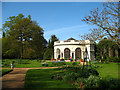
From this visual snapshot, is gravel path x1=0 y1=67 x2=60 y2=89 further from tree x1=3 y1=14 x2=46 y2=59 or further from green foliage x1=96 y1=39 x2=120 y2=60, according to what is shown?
tree x1=3 y1=14 x2=46 y2=59

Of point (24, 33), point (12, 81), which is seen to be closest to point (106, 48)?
point (24, 33)

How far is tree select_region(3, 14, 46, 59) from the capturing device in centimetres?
3556

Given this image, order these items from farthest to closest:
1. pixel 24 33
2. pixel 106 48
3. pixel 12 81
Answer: pixel 24 33, pixel 106 48, pixel 12 81

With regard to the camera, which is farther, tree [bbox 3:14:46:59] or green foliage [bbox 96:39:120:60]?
tree [bbox 3:14:46:59]

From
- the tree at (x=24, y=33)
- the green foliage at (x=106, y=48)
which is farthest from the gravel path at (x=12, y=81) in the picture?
the tree at (x=24, y=33)

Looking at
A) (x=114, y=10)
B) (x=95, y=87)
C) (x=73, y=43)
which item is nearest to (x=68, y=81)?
(x=95, y=87)

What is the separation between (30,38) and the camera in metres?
37.4

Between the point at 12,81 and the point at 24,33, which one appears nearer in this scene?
the point at 12,81

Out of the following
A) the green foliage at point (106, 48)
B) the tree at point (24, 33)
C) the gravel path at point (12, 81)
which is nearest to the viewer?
the gravel path at point (12, 81)

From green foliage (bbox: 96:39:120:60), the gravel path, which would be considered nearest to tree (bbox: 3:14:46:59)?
green foliage (bbox: 96:39:120:60)

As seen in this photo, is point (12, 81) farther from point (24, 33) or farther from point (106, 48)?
point (24, 33)

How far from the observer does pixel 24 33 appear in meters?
35.8

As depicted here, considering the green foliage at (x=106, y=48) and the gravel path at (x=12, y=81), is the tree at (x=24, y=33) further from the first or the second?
the gravel path at (x=12, y=81)

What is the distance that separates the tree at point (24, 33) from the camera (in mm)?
35562
